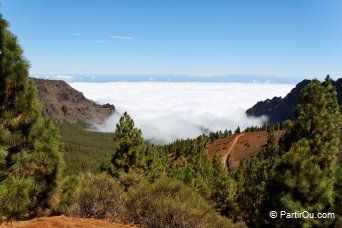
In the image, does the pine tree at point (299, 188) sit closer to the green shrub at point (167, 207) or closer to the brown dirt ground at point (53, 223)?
the green shrub at point (167, 207)

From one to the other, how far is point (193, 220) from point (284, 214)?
724 cm

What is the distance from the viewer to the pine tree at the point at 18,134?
43.4ft

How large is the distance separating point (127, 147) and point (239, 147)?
279 ft

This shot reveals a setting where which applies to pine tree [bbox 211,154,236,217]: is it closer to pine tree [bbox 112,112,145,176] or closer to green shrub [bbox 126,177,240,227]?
pine tree [bbox 112,112,145,176]

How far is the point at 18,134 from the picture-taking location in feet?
45.0

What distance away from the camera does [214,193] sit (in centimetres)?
5519

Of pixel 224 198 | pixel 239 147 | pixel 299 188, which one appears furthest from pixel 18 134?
pixel 239 147

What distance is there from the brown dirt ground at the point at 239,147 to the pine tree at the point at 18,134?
8869cm

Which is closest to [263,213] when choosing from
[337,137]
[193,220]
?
[193,220]

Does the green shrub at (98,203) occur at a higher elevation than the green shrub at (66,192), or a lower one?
lower

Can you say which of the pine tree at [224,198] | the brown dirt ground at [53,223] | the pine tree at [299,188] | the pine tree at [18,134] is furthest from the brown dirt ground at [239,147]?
the pine tree at [18,134]

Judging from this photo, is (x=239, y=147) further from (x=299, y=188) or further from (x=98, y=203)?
(x=299, y=188)

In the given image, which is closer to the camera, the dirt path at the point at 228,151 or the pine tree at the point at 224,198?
the pine tree at the point at 224,198

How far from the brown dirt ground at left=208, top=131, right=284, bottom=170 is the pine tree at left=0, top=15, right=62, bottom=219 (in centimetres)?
8869
